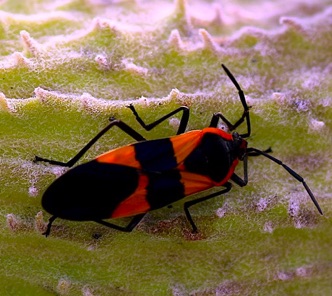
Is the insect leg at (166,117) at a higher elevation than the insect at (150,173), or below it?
higher

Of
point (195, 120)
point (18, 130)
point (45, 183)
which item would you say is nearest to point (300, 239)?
point (195, 120)

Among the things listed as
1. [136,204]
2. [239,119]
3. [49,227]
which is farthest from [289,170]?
[49,227]

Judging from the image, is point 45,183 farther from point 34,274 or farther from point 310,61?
point 310,61

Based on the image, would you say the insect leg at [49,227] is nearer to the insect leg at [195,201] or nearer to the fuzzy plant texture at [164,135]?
the fuzzy plant texture at [164,135]

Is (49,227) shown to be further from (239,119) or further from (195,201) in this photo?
(239,119)

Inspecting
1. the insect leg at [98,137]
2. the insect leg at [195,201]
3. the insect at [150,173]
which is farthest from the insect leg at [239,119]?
the insect leg at [98,137]

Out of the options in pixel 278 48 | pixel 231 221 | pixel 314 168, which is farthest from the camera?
pixel 278 48
